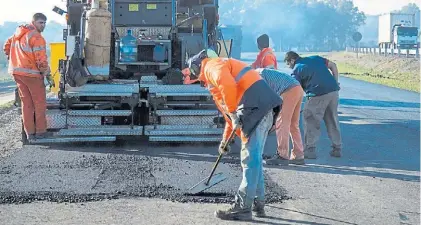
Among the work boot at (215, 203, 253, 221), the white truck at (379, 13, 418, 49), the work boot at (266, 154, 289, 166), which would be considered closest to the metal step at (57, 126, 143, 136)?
the work boot at (266, 154, 289, 166)

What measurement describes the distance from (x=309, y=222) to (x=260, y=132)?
954mm

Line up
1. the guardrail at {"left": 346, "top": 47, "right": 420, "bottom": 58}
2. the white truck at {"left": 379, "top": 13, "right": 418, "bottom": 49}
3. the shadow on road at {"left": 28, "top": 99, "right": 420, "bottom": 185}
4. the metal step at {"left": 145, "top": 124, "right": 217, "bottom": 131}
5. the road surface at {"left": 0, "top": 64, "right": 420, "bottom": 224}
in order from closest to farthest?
the road surface at {"left": 0, "top": 64, "right": 420, "bottom": 224}
the shadow on road at {"left": 28, "top": 99, "right": 420, "bottom": 185}
the metal step at {"left": 145, "top": 124, "right": 217, "bottom": 131}
the guardrail at {"left": 346, "top": 47, "right": 420, "bottom": 58}
the white truck at {"left": 379, "top": 13, "right": 418, "bottom": 49}

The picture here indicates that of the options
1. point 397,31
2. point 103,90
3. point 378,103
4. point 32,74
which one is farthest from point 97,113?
point 397,31

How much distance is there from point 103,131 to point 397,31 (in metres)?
42.8

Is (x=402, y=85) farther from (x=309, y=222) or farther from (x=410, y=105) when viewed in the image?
(x=309, y=222)

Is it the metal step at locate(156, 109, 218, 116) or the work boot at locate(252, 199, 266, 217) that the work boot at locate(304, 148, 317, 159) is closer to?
the metal step at locate(156, 109, 218, 116)

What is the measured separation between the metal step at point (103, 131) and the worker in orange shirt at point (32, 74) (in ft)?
1.31

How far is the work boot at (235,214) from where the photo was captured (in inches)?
275

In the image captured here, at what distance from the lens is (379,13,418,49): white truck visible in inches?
2026

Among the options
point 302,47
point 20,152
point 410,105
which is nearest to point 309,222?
point 20,152

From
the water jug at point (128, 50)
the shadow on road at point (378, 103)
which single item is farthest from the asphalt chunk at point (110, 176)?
the shadow on road at point (378, 103)

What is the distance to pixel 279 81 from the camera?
9828 mm

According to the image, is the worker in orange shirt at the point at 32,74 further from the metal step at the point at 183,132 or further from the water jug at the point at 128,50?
the water jug at the point at 128,50

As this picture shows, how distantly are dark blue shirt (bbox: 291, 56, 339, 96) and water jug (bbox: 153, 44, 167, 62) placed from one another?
316 cm
